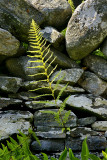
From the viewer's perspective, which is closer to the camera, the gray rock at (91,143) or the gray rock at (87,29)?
the gray rock at (91,143)

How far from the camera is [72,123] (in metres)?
3.52

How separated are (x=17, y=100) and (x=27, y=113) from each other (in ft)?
1.24

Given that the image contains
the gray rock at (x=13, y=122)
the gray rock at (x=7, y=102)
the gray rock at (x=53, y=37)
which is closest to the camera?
the gray rock at (x=13, y=122)

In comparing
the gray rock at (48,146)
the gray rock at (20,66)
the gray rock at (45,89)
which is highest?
the gray rock at (20,66)

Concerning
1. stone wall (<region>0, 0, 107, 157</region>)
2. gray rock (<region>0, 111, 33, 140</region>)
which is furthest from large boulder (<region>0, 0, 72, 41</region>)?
gray rock (<region>0, 111, 33, 140</region>)

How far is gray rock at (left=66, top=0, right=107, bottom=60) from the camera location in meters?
4.10

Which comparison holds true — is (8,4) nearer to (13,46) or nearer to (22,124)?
(13,46)

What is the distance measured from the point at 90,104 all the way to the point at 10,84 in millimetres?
1741

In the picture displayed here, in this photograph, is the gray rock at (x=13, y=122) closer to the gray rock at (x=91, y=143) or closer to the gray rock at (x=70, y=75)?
the gray rock at (x=91, y=143)

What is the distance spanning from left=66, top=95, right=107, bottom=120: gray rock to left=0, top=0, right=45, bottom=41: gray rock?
1.92m

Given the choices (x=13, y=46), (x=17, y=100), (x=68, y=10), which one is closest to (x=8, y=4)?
(x=13, y=46)

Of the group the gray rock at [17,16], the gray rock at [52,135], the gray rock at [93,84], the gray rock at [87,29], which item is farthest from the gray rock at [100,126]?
the gray rock at [17,16]

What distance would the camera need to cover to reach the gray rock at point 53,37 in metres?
4.34

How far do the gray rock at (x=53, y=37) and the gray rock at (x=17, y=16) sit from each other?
1.22 feet
